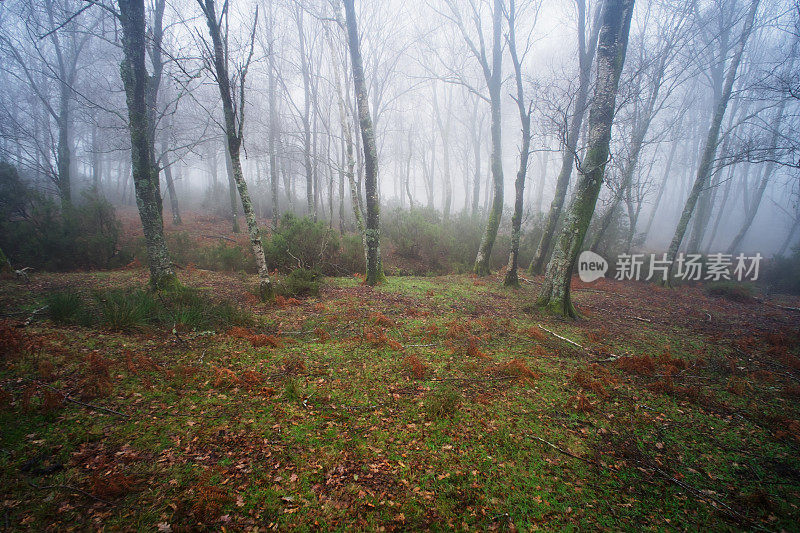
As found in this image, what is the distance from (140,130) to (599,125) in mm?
9662

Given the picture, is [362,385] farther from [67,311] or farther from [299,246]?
[299,246]

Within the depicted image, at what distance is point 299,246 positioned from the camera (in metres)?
9.66

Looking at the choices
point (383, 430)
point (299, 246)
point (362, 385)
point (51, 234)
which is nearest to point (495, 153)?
point (299, 246)

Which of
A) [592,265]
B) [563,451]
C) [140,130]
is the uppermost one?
[140,130]

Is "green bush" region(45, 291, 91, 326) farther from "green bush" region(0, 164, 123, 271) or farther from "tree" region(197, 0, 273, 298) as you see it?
"green bush" region(0, 164, 123, 271)

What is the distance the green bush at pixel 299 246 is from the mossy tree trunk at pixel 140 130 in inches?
124

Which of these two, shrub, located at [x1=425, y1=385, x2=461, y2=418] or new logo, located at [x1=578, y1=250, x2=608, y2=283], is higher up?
new logo, located at [x1=578, y1=250, x2=608, y2=283]

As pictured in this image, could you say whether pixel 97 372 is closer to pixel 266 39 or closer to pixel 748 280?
pixel 266 39

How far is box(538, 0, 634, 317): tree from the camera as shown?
6.18 meters

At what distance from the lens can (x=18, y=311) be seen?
4633mm

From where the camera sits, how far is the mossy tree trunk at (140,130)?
6.09 meters

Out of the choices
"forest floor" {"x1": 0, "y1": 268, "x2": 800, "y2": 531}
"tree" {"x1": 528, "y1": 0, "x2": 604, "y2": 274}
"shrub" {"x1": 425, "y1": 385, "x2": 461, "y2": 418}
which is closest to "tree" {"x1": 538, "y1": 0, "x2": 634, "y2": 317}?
"forest floor" {"x1": 0, "y1": 268, "x2": 800, "y2": 531}

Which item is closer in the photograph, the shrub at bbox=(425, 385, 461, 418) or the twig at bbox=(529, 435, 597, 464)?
the twig at bbox=(529, 435, 597, 464)

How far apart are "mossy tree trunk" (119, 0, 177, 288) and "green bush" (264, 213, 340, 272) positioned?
3161 millimetres
